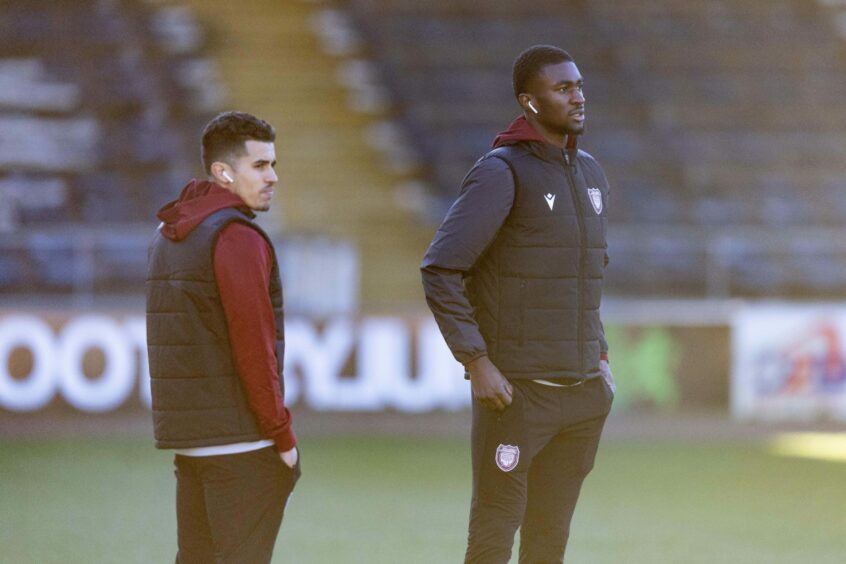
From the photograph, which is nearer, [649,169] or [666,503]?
[666,503]

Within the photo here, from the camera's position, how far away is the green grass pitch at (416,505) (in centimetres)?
630

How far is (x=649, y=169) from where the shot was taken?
1565 centimetres

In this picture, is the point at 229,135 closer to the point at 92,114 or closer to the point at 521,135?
the point at 521,135

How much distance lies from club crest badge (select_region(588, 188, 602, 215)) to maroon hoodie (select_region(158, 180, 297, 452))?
Result: 99cm

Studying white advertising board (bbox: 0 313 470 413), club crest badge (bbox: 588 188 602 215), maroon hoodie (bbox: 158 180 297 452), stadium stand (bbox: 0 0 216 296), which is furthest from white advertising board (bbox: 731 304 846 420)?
maroon hoodie (bbox: 158 180 297 452)

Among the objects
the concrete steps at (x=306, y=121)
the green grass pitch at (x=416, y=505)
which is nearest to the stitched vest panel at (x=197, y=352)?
the green grass pitch at (x=416, y=505)

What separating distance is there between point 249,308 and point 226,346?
0.48 ft

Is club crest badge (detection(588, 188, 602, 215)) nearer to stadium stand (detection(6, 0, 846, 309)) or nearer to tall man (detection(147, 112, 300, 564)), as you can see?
tall man (detection(147, 112, 300, 564))

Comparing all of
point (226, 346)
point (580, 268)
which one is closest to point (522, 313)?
point (580, 268)

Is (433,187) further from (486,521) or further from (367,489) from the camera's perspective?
(486,521)

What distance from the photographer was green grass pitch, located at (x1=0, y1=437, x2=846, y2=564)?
630 cm

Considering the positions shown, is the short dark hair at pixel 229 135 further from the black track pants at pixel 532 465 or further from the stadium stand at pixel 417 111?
the stadium stand at pixel 417 111

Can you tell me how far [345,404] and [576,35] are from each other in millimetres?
7324

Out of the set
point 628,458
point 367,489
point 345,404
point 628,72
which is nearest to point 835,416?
point 628,458
